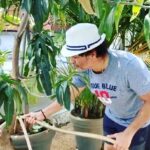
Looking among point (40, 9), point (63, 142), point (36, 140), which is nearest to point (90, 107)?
point (63, 142)

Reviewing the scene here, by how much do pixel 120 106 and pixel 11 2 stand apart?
0.67 meters

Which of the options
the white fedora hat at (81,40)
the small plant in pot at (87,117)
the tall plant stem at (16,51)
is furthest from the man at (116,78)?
the small plant in pot at (87,117)

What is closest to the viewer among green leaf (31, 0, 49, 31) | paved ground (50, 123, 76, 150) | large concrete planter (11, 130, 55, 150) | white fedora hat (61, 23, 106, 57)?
green leaf (31, 0, 49, 31)

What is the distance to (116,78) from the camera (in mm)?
1470

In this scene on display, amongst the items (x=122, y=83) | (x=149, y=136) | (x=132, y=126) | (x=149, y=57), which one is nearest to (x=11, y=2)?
(x=122, y=83)

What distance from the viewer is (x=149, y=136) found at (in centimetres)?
172

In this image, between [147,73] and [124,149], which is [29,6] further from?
[124,149]

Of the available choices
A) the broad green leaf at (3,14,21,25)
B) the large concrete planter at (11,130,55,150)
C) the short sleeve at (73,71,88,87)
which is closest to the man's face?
the short sleeve at (73,71,88,87)

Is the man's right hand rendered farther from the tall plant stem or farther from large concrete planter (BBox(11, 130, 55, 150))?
large concrete planter (BBox(11, 130, 55, 150))

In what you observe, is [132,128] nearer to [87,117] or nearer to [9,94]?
[9,94]

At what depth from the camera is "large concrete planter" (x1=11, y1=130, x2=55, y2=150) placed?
6.38 feet

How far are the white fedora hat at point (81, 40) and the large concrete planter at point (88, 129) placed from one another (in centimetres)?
106

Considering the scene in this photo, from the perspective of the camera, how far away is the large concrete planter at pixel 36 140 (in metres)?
1.95

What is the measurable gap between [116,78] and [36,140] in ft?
2.48
